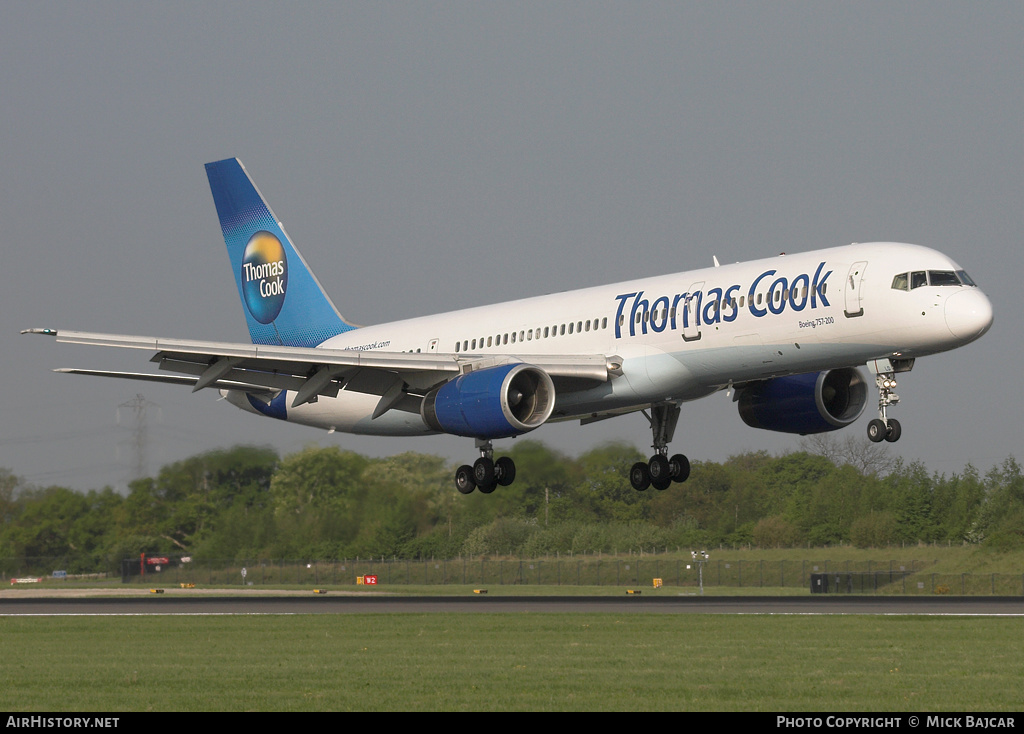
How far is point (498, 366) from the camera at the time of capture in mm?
36062

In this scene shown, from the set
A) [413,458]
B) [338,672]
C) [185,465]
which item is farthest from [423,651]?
[185,465]

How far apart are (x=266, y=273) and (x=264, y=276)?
15 centimetres

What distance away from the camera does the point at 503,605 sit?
4441cm

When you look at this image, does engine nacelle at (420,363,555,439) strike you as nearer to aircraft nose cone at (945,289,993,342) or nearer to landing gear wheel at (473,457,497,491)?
landing gear wheel at (473,457,497,491)

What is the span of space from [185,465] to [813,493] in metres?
32.8

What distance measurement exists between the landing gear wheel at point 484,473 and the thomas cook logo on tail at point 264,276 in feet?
44.5

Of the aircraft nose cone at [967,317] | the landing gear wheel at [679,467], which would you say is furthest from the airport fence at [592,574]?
the aircraft nose cone at [967,317]

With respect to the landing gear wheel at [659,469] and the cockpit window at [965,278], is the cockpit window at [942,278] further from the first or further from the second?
the landing gear wheel at [659,469]

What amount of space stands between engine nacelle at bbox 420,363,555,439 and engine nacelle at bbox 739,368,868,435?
7.78 meters

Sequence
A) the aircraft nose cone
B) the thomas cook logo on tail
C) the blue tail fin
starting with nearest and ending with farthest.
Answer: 1. the aircraft nose cone
2. the blue tail fin
3. the thomas cook logo on tail

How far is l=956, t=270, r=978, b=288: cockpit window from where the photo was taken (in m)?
31.8


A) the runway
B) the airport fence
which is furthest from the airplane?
the airport fence

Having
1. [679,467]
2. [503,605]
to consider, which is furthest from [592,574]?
[679,467]
